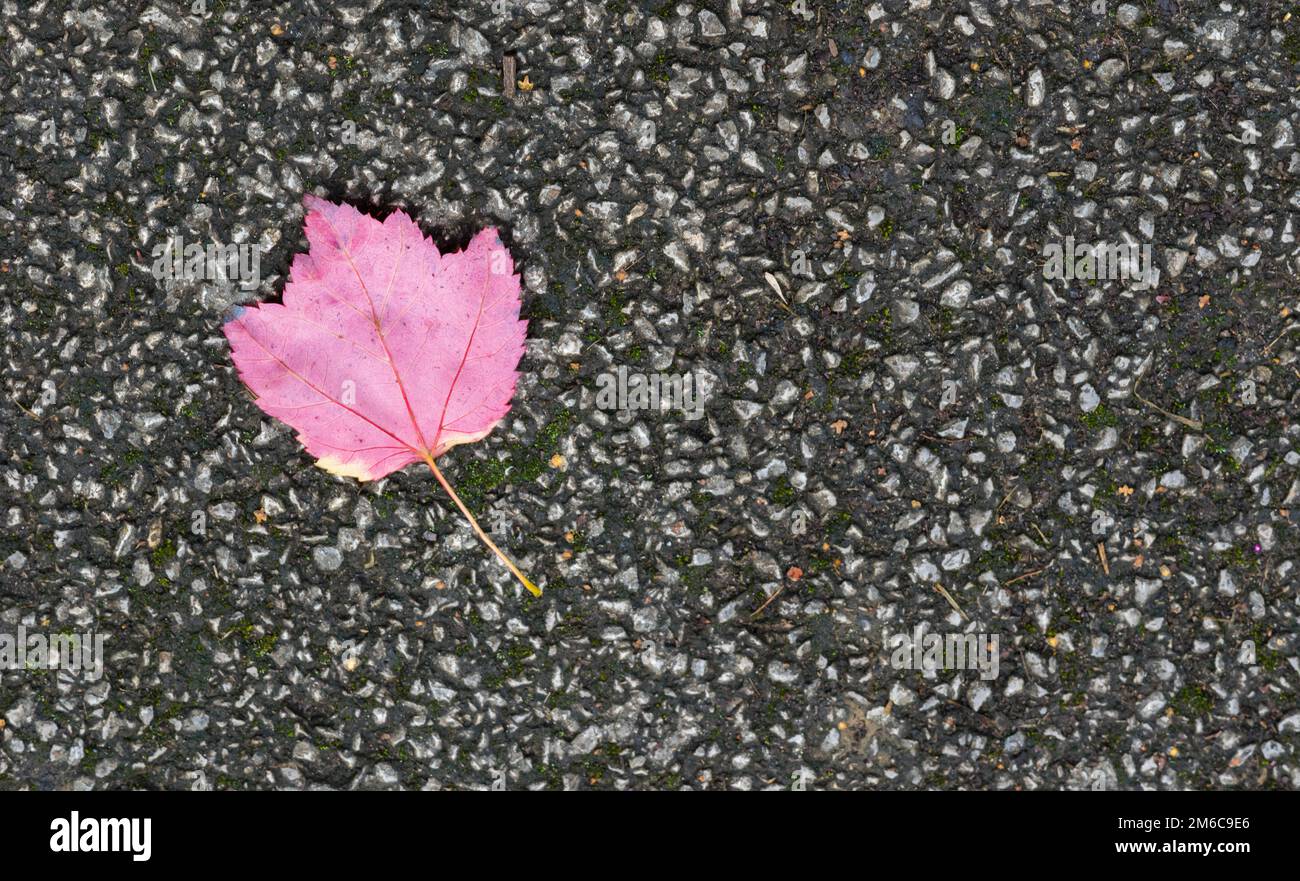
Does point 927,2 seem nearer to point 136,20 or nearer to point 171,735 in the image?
point 136,20

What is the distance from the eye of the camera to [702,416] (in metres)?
2.32

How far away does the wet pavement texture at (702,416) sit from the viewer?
90.6 inches

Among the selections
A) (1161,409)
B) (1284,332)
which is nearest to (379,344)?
(1161,409)

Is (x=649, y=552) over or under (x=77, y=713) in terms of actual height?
over

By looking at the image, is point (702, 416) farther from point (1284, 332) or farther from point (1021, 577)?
point (1284, 332)

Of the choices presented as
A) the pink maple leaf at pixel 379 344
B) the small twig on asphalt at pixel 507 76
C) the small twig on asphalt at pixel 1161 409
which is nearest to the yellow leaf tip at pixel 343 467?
the pink maple leaf at pixel 379 344

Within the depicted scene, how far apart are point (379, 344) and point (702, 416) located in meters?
0.86

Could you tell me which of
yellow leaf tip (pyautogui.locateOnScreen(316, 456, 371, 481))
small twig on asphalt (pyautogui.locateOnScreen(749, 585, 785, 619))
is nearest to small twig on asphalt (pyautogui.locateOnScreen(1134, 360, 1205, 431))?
small twig on asphalt (pyautogui.locateOnScreen(749, 585, 785, 619))

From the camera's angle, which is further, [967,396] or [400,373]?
[967,396]

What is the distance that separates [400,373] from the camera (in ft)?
7.10

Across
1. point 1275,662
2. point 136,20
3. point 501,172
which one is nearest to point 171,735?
point 501,172

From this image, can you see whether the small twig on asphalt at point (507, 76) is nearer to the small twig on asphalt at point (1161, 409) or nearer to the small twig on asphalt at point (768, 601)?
the small twig on asphalt at point (768, 601)

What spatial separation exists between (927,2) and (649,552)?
168cm
